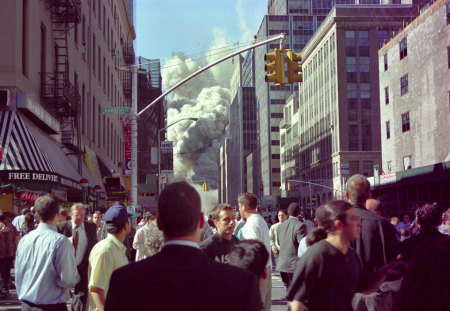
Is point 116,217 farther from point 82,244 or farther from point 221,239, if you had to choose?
point 82,244

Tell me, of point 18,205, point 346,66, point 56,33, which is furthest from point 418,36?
point 346,66

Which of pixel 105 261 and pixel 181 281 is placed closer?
pixel 181 281

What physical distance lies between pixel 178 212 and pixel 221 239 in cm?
393

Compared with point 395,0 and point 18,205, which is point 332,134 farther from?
point 18,205

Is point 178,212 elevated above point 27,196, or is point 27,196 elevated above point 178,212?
point 27,196

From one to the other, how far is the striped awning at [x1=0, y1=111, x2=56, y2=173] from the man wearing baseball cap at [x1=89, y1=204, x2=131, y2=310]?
12.0 meters

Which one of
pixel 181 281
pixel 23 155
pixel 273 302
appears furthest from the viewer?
pixel 23 155

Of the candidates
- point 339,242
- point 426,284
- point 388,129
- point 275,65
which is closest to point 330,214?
point 339,242

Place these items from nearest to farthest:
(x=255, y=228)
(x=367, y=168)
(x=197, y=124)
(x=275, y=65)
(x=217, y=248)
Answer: (x=217, y=248) → (x=255, y=228) → (x=275, y=65) → (x=367, y=168) → (x=197, y=124)

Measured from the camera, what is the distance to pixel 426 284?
2797 mm

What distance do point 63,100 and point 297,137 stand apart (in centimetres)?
8257

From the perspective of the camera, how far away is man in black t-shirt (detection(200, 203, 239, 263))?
21.4 ft

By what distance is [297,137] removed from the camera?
103 meters

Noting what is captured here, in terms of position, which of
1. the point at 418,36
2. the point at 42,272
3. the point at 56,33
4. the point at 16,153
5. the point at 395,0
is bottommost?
the point at 42,272
